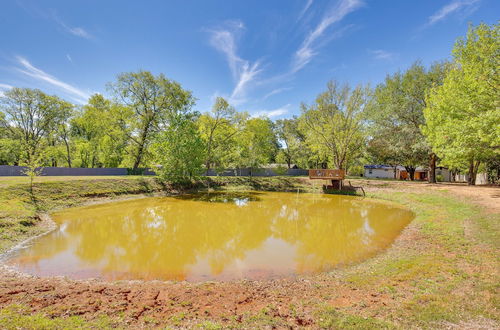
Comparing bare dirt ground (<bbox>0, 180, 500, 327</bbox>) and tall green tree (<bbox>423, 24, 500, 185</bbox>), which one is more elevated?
tall green tree (<bbox>423, 24, 500, 185</bbox>)

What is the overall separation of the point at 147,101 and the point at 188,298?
3043 cm

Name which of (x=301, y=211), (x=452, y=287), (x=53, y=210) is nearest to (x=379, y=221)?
(x=301, y=211)

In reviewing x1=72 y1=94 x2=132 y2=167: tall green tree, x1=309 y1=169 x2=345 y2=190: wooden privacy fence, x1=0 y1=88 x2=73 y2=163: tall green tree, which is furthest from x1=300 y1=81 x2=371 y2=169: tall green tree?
x1=0 y1=88 x2=73 y2=163: tall green tree

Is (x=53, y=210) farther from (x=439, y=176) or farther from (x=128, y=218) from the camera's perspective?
(x=439, y=176)

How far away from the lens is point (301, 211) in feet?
53.3

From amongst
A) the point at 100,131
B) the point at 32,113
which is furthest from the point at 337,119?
the point at 32,113

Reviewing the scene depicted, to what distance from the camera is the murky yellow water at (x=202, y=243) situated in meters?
6.77

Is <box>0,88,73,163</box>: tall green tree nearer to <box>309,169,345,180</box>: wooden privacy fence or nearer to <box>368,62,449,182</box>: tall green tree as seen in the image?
<box>309,169,345,180</box>: wooden privacy fence

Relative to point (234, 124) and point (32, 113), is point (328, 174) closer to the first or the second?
point (234, 124)

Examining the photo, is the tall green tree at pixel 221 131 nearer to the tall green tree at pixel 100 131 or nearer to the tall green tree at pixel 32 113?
the tall green tree at pixel 100 131

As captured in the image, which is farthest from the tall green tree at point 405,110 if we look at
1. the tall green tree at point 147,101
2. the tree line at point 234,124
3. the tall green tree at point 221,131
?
the tall green tree at point 147,101

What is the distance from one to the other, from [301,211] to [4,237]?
15.2 m

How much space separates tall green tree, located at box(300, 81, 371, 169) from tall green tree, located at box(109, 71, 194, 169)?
17851 millimetres

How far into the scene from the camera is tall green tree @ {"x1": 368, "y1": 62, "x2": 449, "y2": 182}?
2588 centimetres
